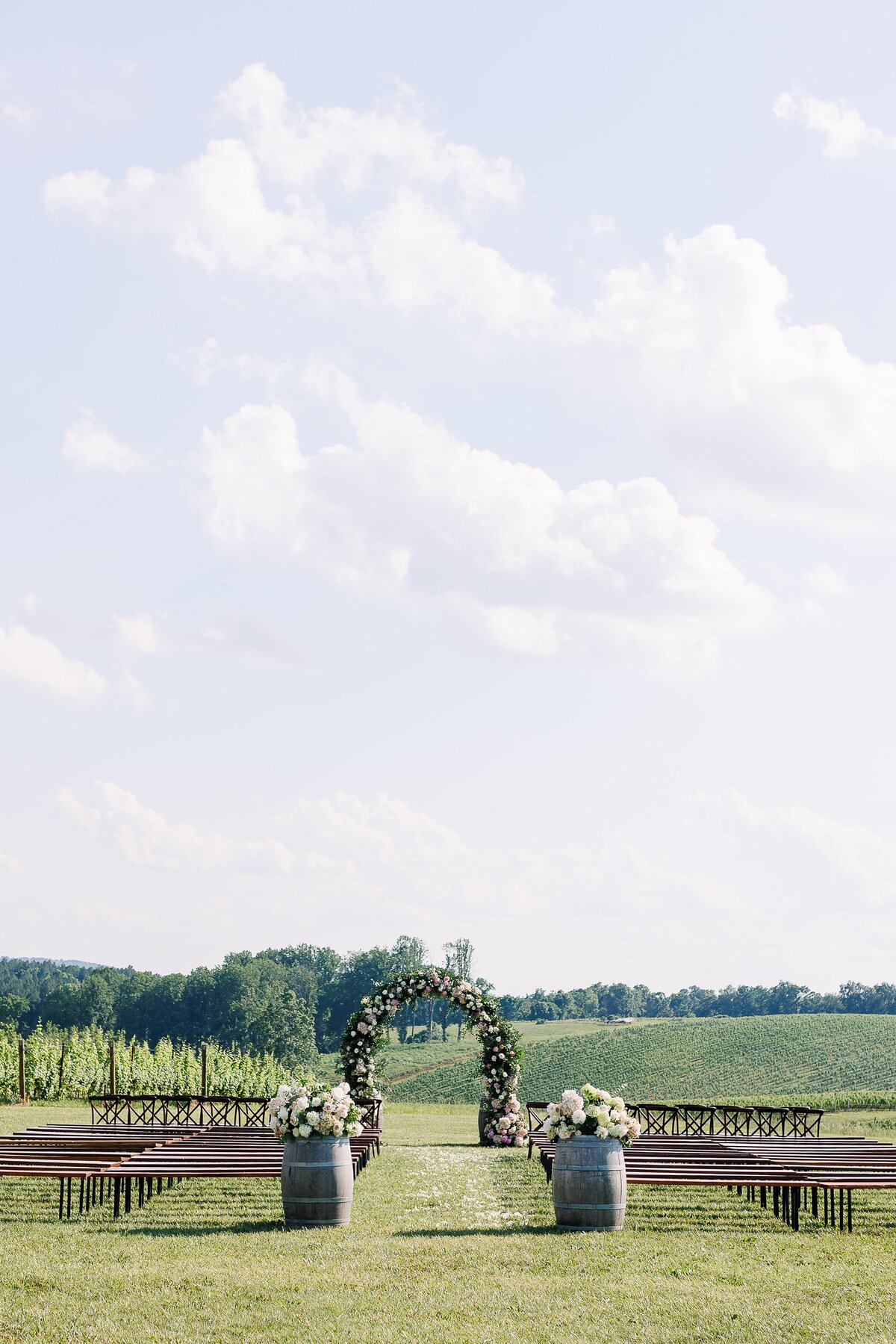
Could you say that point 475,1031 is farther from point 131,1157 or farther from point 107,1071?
point 107,1071

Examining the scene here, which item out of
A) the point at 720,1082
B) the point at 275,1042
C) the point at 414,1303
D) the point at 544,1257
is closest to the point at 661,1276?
the point at 544,1257

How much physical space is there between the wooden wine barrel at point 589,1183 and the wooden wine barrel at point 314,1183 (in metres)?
2.07

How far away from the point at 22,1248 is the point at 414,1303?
3.92m

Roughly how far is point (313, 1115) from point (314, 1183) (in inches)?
24.4

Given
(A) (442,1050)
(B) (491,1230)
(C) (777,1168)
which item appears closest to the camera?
(B) (491,1230)

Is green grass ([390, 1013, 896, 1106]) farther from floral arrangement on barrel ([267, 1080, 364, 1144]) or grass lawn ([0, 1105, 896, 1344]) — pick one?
floral arrangement on barrel ([267, 1080, 364, 1144])

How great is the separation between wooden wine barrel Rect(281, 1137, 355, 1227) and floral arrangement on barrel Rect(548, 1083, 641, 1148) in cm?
201

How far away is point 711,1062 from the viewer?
7650cm

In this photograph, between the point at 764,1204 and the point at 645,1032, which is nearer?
the point at 764,1204

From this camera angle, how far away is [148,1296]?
27.6ft

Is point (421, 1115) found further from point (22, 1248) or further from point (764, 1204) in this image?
point (22, 1248)

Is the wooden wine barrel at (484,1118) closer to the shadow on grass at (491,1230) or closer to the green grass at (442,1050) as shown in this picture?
the shadow on grass at (491,1230)

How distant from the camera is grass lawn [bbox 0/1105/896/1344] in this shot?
7715 mm

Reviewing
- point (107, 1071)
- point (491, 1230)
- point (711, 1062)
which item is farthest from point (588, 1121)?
point (711, 1062)
